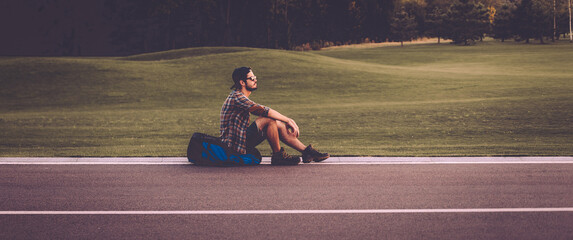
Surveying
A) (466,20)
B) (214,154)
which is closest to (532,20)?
(466,20)

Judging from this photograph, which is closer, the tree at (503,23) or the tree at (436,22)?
the tree at (503,23)

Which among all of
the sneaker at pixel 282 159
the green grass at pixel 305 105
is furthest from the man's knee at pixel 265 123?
the green grass at pixel 305 105

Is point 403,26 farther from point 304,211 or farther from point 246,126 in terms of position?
point 304,211

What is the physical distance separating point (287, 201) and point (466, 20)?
69747 millimetres

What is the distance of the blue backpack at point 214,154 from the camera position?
9.28 metres

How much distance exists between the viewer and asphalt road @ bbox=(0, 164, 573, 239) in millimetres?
5758

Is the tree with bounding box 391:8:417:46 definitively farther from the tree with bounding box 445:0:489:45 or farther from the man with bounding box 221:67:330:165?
the man with bounding box 221:67:330:165

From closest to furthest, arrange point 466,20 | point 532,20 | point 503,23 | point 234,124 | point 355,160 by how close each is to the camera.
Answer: point 234,124
point 355,160
point 532,20
point 466,20
point 503,23

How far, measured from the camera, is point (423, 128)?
15.2 m

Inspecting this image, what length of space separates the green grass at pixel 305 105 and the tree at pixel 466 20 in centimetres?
2517

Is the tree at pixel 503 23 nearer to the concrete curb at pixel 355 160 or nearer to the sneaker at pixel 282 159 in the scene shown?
the concrete curb at pixel 355 160

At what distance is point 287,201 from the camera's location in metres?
6.99

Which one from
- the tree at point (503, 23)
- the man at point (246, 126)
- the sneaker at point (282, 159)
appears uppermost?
the tree at point (503, 23)

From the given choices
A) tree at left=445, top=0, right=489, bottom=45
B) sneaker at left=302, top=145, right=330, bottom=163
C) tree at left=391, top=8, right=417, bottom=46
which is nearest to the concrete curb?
sneaker at left=302, top=145, right=330, bottom=163
